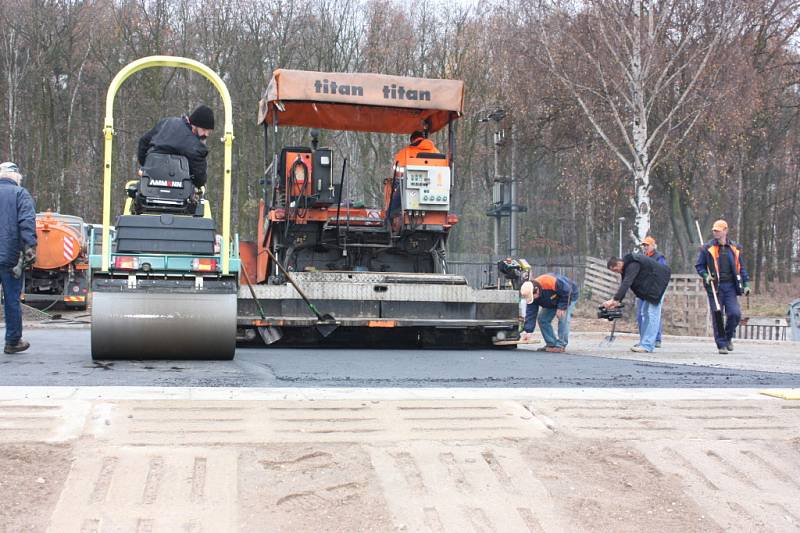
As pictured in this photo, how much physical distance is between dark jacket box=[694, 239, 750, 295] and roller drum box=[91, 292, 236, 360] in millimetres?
6365

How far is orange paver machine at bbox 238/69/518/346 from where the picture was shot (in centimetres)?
949

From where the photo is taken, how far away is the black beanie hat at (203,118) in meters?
7.45

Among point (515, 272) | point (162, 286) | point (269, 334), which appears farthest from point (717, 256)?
point (162, 286)

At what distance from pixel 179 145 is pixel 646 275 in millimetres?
6014

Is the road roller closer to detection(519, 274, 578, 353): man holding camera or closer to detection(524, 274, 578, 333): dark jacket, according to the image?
detection(519, 274, 578, 353): man holding camera

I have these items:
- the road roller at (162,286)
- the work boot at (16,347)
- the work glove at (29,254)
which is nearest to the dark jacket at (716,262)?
the road roller at (162,286)

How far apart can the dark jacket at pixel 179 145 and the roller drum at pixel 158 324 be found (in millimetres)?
1292

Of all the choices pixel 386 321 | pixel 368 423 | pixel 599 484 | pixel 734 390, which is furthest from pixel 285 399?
pixel 386 321

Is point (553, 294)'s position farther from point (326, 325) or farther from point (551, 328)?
point (326, 325)

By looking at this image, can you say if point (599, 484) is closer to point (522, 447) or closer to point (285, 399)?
point (522, 447)

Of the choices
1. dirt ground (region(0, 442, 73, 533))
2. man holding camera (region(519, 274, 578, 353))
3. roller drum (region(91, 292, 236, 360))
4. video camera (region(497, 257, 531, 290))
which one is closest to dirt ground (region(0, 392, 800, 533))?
dirt ground (region(0, 442, 73, 533))

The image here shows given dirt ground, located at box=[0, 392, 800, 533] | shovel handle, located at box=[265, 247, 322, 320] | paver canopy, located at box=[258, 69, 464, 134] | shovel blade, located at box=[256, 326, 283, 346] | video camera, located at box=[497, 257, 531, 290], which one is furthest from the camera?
video camera, located at box=[497, 257, 531, 290]

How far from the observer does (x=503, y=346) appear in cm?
1059

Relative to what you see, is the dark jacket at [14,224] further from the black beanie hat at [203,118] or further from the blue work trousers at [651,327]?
the blue work trousers at [651,327]
